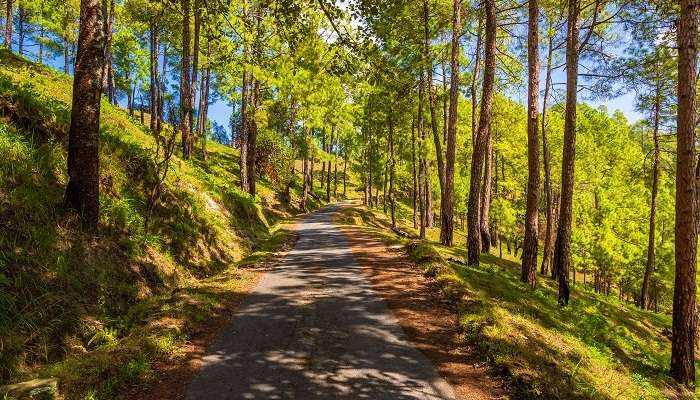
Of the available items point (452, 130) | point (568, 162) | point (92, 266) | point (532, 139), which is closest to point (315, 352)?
point (92, 266)

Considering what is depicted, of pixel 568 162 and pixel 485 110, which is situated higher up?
pixel 485 110

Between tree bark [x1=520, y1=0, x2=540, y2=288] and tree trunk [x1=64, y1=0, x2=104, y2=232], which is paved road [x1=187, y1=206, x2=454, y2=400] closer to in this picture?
tree trunk [x1=64, y1=0, x2=104, y2=232]

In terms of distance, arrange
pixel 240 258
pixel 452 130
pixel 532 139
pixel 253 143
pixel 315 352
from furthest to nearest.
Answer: pixel 253 143 → pixel 452 130 → pixel 240 258 → pixel 532 139 → pixel 315 352

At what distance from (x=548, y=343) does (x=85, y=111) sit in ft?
32.4

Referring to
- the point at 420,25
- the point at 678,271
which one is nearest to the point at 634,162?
the point at 420,25

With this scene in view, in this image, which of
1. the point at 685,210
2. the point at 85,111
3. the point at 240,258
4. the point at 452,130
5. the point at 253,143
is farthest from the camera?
the point at 253,143

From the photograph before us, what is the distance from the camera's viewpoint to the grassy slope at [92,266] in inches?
232

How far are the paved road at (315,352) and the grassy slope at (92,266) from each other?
2.98 ft

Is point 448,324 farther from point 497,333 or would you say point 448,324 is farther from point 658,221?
point 658,221

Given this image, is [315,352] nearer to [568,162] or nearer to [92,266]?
[92,266]

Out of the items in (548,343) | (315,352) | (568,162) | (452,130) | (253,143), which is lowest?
(548,343)

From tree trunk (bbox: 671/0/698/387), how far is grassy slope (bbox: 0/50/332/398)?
9.86 meters

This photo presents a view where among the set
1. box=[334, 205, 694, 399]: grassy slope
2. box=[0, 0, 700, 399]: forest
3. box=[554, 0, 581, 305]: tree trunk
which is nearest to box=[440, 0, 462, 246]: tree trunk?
box=[0, 0, 700, 399]: forest

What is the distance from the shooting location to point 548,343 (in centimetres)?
816
